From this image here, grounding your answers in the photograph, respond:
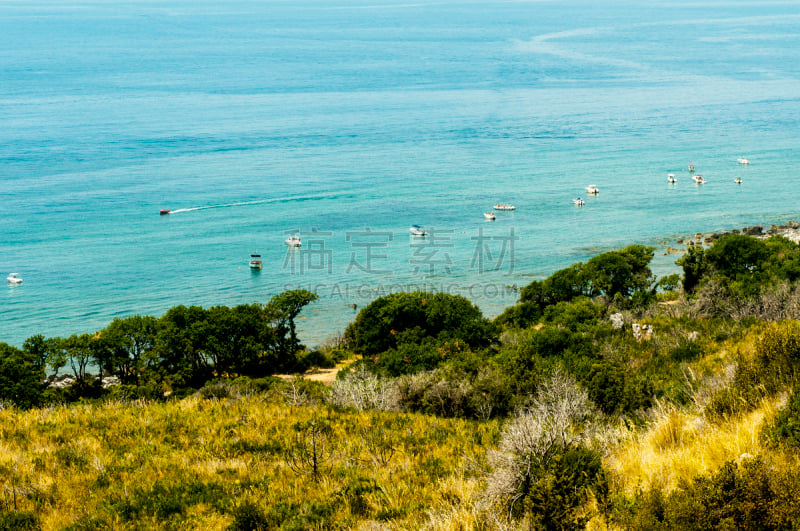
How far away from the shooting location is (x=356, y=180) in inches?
2862

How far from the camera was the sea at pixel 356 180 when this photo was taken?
50188 mm

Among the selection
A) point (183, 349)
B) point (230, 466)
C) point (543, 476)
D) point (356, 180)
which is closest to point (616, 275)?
point (183, 349)

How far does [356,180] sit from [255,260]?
22.6m

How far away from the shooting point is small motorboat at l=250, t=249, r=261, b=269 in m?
51.9

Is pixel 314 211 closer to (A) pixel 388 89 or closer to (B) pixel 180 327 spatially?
(B) pixel 180 327

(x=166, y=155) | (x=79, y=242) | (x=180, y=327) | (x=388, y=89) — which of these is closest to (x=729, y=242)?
(x=180, y=327)

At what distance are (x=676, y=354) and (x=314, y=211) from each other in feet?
150

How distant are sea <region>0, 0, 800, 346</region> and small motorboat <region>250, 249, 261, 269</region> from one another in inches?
30.8

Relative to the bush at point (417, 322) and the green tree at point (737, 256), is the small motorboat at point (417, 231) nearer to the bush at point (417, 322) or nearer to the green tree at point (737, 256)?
the bush at point (417, 322)

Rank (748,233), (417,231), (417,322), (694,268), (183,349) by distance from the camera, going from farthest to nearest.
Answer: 1. (417,231)
2. (748,233)
3. (694,268)
4. (417,322)
5. (183,349)

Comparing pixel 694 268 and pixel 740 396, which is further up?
pixel 740 396

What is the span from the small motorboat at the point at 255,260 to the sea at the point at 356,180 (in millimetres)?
783

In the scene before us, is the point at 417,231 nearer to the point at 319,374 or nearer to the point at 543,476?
the point at 319,374

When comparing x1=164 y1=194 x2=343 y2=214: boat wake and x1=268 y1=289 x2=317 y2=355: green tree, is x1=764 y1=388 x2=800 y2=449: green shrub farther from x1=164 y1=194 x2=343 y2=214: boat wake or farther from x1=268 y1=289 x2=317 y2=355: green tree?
x1=164 y1=194 x2=343 y2=214: boat wake
